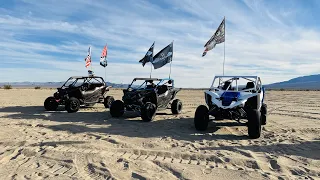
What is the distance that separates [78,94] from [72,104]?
47.5 inches

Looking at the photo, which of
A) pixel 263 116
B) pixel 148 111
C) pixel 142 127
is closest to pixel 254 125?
pixel 263 116

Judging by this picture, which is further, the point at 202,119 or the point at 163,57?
the point at 163,57

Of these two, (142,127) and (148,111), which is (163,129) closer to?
(142,127)

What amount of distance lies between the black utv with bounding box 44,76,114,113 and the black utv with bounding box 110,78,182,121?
7.78 feet

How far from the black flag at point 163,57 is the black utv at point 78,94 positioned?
9.71ft

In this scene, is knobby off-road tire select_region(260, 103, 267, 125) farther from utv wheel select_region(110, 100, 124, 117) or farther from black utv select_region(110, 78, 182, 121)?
utv wheel select_region(110, 100, 124, 117)

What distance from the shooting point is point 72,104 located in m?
13.2

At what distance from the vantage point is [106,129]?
A: 9266mm

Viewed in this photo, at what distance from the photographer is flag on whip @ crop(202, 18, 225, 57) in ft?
44.3

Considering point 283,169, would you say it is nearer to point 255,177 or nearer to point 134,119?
point 255,177

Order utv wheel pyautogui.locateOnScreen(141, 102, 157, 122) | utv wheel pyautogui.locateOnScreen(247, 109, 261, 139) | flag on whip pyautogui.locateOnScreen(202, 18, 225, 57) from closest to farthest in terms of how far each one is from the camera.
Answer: utv wheel pyautogui.locateOnScreen(247, 109, 261, 139)
utv wheel pyautogui.locateOnScreen(141, 102, 157, 122)
flag on whip pyautogui.locateOnScreen(202, 18, 225, 57)

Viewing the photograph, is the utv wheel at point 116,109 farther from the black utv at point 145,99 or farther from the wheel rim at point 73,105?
the wheel rim at point 73,105

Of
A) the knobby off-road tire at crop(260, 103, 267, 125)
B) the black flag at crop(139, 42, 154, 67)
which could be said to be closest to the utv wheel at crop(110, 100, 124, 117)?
the knobby off-road tire at crop(260, 103, 267, 125)

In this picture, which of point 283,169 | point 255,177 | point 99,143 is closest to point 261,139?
point 283,169
